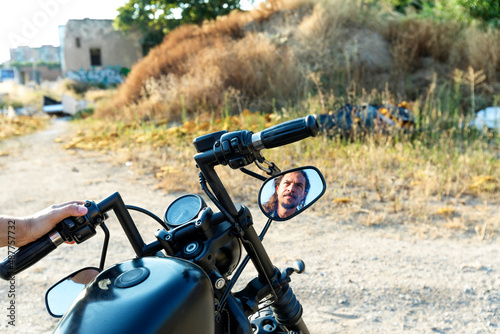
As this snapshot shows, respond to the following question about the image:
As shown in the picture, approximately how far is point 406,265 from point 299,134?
250cm

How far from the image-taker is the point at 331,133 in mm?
6062

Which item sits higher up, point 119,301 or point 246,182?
point 119,301

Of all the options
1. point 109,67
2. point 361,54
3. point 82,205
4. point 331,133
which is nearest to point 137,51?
point 109,67

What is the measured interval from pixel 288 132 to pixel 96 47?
109 ft

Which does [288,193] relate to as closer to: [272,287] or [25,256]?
[272,287]

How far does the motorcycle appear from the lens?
91 centimetres

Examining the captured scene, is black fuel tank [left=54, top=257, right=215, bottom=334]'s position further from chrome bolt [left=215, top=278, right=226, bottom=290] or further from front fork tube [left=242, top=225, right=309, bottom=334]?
front fork tube [left=242, top=225, right=309, bottom=334]

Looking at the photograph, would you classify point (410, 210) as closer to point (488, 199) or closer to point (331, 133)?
point (488, 199)

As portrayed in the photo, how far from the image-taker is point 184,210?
1.30 m

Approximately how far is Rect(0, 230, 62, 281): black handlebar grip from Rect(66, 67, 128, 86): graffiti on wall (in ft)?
101

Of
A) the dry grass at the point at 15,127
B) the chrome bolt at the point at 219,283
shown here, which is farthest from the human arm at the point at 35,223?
the dry grass at the point at 15,127

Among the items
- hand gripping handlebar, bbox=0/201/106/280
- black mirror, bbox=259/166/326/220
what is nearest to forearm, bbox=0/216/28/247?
hand gripping handlebar, bbox=0/201/106/280

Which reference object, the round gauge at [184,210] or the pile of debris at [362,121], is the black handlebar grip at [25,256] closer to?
the round gauge at [184,210]

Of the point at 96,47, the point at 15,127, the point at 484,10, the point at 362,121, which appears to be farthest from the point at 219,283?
the point at 96,47
